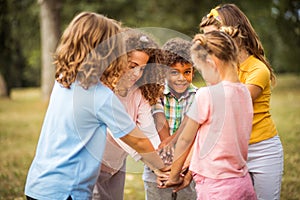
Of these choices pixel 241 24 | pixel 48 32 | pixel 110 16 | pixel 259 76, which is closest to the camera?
pixel 259 76

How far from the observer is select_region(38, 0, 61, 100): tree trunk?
500 inches

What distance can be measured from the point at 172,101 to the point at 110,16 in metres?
13.0

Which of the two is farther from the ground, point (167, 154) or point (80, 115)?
point (80, 115)

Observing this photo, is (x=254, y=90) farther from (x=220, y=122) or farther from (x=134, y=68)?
(x=134, y=68)

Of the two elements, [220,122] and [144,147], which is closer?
[220,122]

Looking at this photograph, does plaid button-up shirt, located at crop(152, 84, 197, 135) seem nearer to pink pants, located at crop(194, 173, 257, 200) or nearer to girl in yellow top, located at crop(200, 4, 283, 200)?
girl in yellow top, located at crop(200, 4, 283, 200)

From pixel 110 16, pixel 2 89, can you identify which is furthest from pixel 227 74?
pixel 2 89

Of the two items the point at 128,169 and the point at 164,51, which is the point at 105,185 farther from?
the point at 164,51

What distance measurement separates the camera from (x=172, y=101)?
293 cm

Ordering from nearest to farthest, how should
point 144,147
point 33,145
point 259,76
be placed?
point 144,147, point 259,76, point 33,145

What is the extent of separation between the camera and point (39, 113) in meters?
13.1

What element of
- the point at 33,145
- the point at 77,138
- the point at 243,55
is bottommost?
the point at 33,145

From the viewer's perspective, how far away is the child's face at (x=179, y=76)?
2879mm

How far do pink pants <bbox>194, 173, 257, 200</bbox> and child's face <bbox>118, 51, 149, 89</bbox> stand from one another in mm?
701
